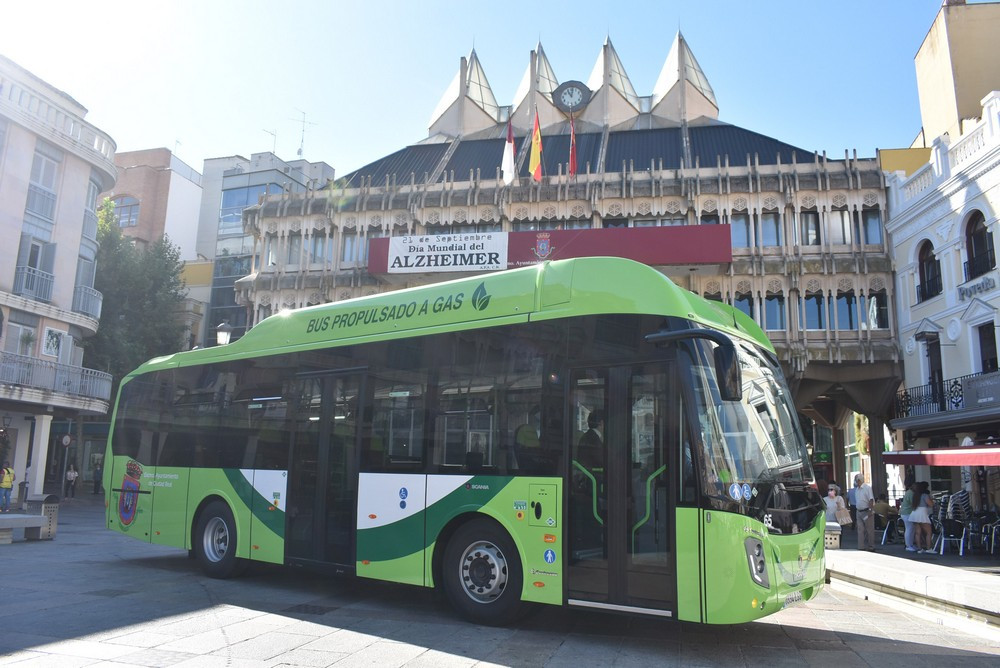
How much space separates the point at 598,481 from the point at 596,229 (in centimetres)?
2438

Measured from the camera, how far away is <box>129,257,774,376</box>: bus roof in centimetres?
721

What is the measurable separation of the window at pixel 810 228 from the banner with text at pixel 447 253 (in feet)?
41.7

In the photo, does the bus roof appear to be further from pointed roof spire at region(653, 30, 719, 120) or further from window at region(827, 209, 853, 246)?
pointed roof spire at region(653, 30, 719, 120)

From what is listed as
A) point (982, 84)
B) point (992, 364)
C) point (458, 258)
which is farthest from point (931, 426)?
point (458, 258)

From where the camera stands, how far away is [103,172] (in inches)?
1201

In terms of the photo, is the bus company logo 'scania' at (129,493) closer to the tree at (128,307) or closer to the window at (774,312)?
the tree at (128,307)

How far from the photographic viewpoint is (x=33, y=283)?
27.0m

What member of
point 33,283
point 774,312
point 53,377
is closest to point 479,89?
point 774,312

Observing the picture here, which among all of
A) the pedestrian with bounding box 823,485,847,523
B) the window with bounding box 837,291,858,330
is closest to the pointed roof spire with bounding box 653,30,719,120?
the window with bounding box 837,291,858,330

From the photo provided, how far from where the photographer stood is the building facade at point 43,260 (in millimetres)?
25766

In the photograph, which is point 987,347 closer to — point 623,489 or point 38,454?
point 623,489

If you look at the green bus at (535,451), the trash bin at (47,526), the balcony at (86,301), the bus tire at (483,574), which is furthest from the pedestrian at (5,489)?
the bus tire at (483,574)

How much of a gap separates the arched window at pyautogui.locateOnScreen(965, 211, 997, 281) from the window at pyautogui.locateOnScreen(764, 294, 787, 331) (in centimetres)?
762

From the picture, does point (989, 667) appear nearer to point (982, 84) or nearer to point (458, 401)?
point (458, 401)
